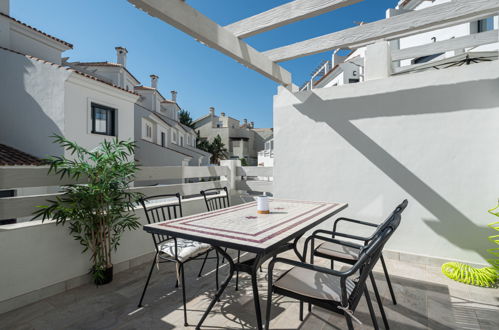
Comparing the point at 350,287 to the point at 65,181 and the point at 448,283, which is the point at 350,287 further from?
the point at 65,181

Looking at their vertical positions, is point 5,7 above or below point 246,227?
above

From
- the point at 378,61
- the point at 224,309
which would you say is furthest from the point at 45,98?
the point at 378,61

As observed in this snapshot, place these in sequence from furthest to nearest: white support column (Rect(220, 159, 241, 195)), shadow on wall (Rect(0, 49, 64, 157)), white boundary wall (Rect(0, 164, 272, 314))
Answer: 1. shadow on wall (Rect(0, 49, 64, 157))
2. white support column (Rect(220, 159, 241, 195))
3. white boundary wall (Rect(0, 164, 272, 314))

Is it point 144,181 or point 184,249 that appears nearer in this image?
point 184,249

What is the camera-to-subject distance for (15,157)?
7117 millimetres

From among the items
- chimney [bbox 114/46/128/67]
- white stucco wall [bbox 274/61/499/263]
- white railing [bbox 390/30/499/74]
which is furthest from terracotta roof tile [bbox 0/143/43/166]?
white railing [bbox 390/30/499/74]

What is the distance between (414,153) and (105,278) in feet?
13.1

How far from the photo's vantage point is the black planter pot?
260 centimetres

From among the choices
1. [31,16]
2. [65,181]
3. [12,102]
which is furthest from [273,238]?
[31,16]

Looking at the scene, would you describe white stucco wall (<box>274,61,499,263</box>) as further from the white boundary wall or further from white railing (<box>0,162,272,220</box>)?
Answer: the white boundary wall

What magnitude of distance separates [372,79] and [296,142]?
1425 mm

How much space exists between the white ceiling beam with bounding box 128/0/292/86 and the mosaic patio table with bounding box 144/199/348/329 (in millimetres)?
1823

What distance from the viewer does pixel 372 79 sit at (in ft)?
11.8

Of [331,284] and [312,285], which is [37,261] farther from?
[331,284]
